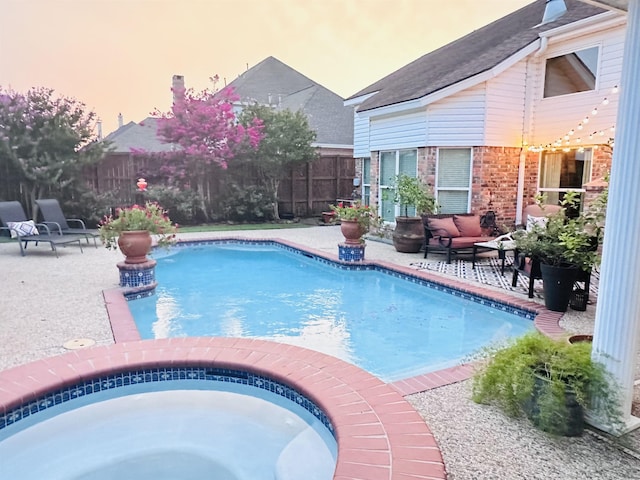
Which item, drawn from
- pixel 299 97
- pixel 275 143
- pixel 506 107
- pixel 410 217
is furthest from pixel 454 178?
pixel 299 97

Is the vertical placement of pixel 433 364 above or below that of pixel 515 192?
below

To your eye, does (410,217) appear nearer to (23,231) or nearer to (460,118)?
(460,118)

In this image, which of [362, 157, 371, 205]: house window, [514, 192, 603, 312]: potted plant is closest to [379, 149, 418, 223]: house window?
[362, 157, 371, 205]: house window

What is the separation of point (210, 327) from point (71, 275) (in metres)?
3.31

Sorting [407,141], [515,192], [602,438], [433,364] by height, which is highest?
[407,141]

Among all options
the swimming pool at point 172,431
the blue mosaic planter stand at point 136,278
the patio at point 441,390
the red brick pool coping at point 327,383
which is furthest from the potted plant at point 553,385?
the blue mosaic planter stand at point 136,278

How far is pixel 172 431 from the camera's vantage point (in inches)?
127

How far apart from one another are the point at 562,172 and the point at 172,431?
9905 mm

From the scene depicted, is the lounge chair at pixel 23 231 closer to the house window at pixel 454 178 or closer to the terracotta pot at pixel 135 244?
the terracotta pot at pixel 135 244

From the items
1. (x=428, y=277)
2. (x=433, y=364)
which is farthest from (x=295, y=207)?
(x=433, y=364)

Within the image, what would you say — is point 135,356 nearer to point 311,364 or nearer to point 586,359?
point 311,364

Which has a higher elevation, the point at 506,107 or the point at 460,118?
the point at 506,107

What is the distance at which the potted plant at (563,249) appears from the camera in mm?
5152

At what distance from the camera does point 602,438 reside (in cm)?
272
